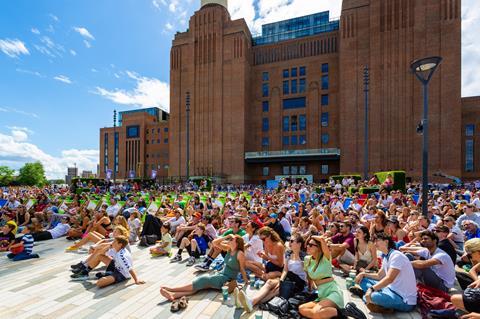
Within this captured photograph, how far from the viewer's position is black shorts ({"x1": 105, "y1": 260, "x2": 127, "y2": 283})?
19.7 ft

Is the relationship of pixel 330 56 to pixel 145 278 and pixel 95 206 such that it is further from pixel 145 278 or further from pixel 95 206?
pixel 145 278

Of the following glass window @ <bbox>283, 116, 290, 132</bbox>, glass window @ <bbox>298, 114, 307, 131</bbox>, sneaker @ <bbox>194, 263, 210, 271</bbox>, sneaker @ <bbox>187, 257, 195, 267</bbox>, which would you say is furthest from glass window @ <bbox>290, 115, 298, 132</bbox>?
sneaker @ <bbox>194, 263, 210, 271</bbox>

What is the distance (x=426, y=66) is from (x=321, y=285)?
8.18m

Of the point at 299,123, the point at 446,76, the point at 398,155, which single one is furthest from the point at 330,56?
the point at 398,155

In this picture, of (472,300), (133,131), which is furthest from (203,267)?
(133,131)

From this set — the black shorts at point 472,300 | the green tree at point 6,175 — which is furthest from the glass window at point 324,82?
the green tree at point 6,175

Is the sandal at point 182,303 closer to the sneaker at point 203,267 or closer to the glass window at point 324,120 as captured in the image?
the sneaker at point 203,267

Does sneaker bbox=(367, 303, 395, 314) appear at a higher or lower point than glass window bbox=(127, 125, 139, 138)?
lower

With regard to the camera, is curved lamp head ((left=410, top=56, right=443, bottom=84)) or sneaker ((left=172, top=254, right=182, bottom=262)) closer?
sneaker ((left=172, top=254, right=182, bottom=262))

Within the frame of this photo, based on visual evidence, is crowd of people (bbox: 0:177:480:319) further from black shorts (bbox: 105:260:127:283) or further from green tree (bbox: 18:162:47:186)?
green tree (bbox: 18:162:47:186)

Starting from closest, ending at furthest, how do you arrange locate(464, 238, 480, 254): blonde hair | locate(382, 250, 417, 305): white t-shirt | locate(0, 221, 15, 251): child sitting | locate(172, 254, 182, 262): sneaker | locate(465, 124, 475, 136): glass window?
locate(382, 250, 417, 305): white t-shirt, locate(464, 238, 480, 254): blonde hair, locate(172, 254, 182, 262): sneaker, locate(0, 221, 15, 251): child sitting, locate(465, 124, 475, 136): glass window

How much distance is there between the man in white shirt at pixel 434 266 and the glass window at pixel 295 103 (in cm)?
4749

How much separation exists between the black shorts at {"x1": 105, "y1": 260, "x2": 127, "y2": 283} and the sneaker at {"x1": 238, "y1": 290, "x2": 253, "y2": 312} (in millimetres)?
3206

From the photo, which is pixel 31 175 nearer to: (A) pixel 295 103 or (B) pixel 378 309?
(A) pixel 295 103
